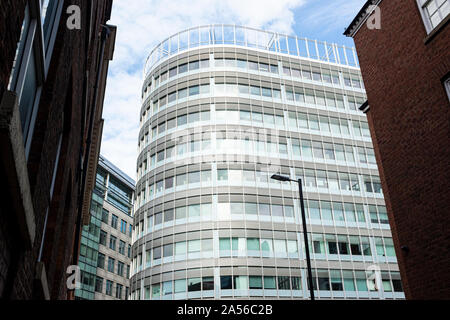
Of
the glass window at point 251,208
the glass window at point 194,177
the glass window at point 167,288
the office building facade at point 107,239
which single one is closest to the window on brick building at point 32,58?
the glass window at point 251,208

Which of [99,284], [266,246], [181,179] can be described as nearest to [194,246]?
[266,246]

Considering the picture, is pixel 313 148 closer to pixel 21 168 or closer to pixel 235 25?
pixel 235 25

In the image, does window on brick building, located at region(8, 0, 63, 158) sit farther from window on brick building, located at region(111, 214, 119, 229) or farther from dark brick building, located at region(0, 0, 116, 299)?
window on brick building, located at region(111, 214, 119, 229)

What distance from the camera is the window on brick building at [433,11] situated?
37.6ft

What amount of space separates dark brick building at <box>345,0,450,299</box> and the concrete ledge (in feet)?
35.1

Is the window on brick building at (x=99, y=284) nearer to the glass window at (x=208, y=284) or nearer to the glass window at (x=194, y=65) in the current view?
the glass window at (x=208, y=284)

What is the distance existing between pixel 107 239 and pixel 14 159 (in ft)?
212

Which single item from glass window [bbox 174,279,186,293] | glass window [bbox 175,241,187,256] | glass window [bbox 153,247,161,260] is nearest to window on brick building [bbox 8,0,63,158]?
glass window [bbox 174,279,186,293]

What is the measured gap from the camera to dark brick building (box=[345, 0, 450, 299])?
1094 cm

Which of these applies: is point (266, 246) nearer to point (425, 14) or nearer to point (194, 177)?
point (194, 177)

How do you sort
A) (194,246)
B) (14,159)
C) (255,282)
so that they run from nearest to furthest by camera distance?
(14,159), (255,282), (194,246)

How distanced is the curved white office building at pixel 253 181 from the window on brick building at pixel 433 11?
29.0 m

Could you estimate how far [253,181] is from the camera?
41.0 metres

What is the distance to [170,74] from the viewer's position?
48750 mm
